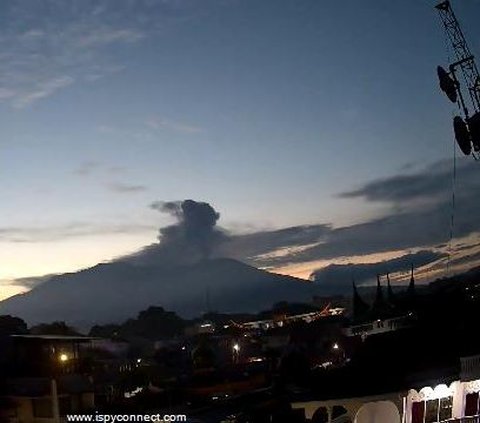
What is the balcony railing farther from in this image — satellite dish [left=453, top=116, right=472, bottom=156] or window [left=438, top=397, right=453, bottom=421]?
satellite dish [left=453, top=116, right=472, bottom=156]

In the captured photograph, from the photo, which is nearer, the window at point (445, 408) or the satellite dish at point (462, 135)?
the window at point (445, 408)

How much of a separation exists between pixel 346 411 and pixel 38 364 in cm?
1710

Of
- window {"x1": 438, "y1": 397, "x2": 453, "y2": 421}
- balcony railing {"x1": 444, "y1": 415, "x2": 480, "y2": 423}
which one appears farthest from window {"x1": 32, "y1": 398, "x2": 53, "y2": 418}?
balcony railing {"x1": 444, "y1": 415, "x2": 480, "y2": 423}

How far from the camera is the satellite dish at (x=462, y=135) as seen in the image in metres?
39.3

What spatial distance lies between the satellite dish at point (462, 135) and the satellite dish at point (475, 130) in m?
0.74

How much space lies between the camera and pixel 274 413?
2094 centimetres

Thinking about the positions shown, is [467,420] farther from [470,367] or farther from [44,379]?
[44,379]

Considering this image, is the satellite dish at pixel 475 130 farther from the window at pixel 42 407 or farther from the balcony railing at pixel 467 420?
the window at pixel 42 407

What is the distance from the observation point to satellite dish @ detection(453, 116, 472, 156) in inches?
1549

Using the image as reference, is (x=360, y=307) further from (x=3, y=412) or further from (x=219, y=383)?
(x=3, y=412)

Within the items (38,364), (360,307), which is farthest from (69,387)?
(360,307)

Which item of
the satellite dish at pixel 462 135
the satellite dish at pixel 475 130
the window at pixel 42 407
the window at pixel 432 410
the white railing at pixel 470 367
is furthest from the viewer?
the satellite dish at pixel 475 130

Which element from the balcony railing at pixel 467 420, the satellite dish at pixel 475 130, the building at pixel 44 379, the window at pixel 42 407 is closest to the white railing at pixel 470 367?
the balcony railing at pixel 467 420

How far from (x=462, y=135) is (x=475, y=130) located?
6.16ft
